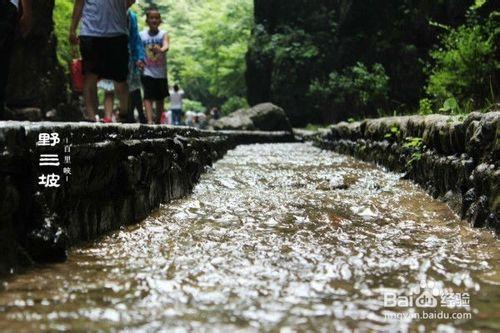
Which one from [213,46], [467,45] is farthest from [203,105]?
[467,45]

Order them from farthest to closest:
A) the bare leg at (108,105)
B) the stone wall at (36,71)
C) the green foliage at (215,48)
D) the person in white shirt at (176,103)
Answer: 1. the green foliage at (215,48)
2. the person in white shirt at (176,103)
3. the stone wall at (36,71)
4. the bare leg at (108,105)

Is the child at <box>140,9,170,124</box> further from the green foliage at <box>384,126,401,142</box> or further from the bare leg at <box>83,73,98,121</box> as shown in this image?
the green foliage at <box>384,126,401,142</box>

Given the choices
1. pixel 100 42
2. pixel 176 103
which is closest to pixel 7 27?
pixel 100 42

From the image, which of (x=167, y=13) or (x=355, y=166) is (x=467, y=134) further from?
(x=167, y=13)

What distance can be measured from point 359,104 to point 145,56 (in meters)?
13.0

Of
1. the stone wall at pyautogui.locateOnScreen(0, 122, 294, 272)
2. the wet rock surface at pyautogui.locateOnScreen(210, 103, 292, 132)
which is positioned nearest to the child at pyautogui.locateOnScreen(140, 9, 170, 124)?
the stone wall at pyautogui.locateOnScreen(0, 122, 294, 272)

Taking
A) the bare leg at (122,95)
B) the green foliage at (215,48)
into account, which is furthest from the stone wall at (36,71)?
the green foliage at (215,48)

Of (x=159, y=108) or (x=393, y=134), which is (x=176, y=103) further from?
(x=393, y=134)

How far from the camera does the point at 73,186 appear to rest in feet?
8.14

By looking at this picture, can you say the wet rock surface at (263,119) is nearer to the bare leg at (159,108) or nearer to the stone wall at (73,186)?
the bare leg at (159,108)

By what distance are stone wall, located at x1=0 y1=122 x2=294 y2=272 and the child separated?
3.02 m

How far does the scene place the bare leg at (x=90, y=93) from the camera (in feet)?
15.2

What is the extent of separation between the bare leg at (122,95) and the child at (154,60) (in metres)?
1.35

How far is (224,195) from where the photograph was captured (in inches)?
172
